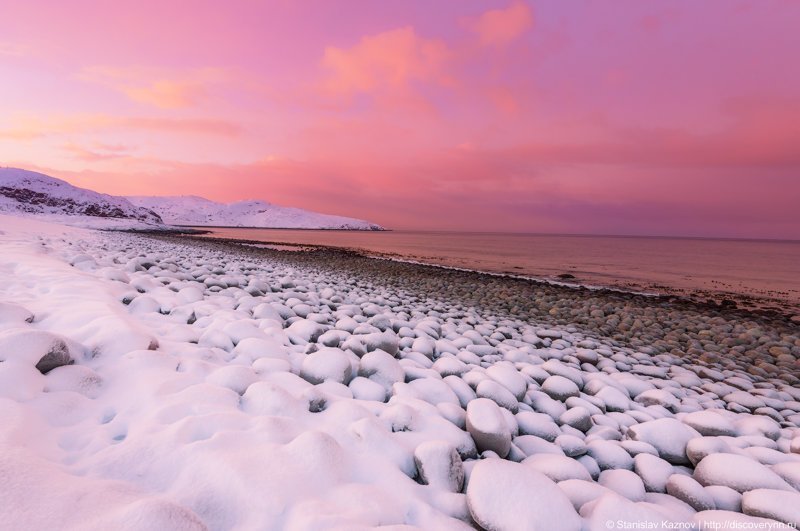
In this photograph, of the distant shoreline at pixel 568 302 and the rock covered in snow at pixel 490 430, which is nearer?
the rock covered in snow at pixel 490 430

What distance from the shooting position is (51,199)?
266 feet

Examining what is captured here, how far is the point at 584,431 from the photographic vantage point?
3.61 m

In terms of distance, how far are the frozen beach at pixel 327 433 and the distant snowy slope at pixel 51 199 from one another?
87.1m

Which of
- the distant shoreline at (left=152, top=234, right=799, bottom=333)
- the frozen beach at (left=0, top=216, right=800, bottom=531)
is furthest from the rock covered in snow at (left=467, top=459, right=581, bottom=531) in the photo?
the distant shoreline at (left=152, top=234, right=799, bottom=333)

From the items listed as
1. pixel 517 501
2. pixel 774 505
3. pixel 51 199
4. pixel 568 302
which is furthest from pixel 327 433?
pixel 51 199

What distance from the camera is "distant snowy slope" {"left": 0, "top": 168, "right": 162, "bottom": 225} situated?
72.6 metres

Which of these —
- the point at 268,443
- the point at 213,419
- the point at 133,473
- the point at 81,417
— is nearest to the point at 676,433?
the point at 268,443

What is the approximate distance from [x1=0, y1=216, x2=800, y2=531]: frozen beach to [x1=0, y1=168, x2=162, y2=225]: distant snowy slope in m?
87.1

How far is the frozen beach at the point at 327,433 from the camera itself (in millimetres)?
1782

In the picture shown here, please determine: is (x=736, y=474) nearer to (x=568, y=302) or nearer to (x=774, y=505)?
(x=774, y=505)

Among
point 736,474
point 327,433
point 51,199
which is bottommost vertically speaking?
point 736,474

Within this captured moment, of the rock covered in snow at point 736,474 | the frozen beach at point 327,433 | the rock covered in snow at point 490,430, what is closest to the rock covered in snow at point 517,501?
the frozen beach at point 327,433

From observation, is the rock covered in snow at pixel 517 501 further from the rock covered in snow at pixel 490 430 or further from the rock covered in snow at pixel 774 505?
the rock covered in snow at pixel 774 505

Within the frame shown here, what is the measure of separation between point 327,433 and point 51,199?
10842cm
